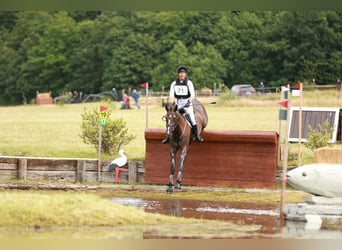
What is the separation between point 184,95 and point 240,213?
2686 millimetres

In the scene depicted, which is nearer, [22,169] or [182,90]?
[182,90]

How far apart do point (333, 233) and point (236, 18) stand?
23210mm

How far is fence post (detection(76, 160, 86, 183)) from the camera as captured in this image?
17.9 metres

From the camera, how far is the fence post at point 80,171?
17877mm

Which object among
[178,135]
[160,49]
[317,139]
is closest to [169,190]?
[178,135]

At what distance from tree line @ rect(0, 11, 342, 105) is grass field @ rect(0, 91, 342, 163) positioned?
115 inches

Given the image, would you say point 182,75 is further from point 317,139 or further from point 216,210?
point 317,139

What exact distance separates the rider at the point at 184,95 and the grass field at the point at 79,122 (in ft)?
6.67

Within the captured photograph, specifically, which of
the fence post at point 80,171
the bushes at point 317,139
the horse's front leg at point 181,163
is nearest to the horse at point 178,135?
the horse's front leg at point 181,163

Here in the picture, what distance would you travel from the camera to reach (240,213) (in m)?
15.0

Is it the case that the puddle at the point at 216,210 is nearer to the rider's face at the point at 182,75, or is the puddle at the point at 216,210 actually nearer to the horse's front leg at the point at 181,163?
the horse's front leg at the point at 181,163

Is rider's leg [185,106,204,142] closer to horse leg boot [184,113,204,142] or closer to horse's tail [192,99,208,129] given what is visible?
horse leg boot [184,113,204,142]
